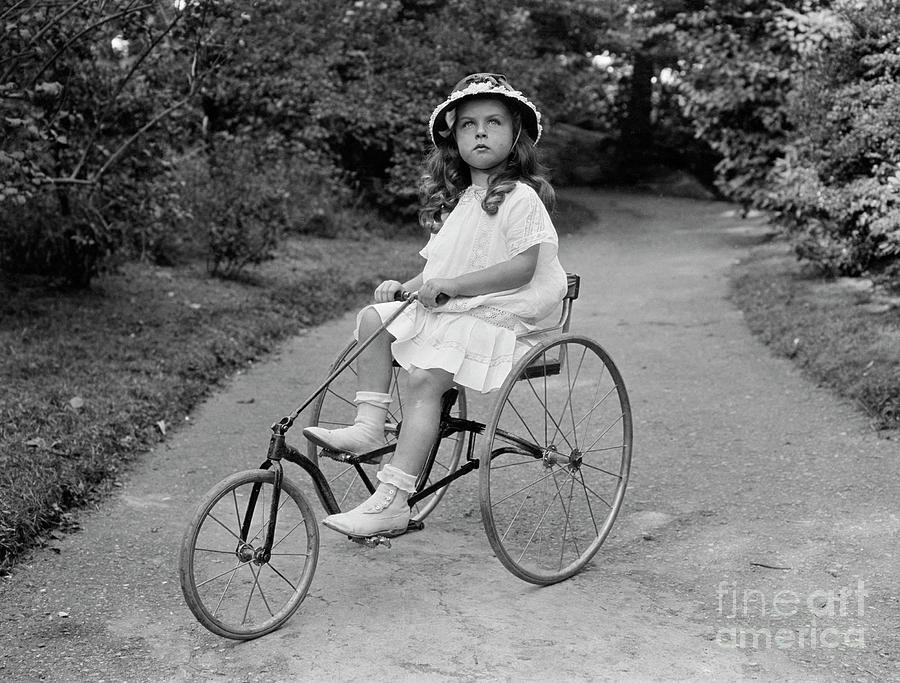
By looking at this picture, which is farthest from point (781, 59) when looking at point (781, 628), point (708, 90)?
point (781, 628)

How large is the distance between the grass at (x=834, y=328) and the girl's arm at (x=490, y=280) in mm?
2524

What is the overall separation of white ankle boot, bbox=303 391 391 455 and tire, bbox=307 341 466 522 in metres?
0.08

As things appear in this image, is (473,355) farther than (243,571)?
No

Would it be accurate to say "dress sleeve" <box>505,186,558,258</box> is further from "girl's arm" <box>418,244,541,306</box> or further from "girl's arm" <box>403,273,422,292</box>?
"girl's arm" <box>403,273,422,292</box>

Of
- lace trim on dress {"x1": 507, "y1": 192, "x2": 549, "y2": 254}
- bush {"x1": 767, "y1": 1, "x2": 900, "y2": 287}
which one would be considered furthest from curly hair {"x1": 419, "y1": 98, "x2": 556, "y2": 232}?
bush {"x1": 767, "y1": 1, "x2": 900, "y2": 287}

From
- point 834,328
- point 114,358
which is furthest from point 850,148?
point 114,358

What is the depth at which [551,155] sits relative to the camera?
19.8 metres

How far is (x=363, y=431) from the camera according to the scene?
10.8 ft

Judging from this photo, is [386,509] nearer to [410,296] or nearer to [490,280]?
[410,296]

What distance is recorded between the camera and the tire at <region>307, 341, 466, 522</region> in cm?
361

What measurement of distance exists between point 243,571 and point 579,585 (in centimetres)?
111

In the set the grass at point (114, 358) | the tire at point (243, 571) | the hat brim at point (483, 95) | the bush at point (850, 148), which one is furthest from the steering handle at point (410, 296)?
the bush at point (850, 148)

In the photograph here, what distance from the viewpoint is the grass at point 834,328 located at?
540 cm

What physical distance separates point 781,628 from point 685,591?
1.21 ft
